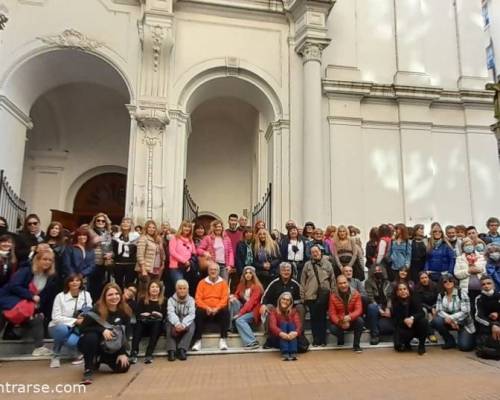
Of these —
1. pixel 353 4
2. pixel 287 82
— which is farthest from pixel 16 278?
pixel 353 4

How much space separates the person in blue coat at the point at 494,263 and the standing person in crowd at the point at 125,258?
583cm

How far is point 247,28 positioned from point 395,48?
4792 millimetres

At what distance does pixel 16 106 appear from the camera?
34.8ft

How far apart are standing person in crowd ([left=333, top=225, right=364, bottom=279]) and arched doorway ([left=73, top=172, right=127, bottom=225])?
28.0ft

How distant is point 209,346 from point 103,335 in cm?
204

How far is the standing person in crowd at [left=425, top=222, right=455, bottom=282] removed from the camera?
7367 millimetres

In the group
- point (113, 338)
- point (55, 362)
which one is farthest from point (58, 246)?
point (113, 338)

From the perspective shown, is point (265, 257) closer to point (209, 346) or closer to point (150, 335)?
point (209, 346)

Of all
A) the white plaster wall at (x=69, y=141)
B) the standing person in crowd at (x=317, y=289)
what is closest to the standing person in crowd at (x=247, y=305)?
the standing person in crowd at (x=317, y=289)

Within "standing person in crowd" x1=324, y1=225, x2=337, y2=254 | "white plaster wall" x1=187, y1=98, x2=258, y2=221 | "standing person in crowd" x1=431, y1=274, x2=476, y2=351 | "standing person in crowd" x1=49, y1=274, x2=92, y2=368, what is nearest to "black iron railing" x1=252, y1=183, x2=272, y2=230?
"white plaster wall" x1=187, y1=98, x2=258, y2=221

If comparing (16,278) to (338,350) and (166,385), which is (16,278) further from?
(338,350)

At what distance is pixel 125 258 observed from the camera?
22.3 ft

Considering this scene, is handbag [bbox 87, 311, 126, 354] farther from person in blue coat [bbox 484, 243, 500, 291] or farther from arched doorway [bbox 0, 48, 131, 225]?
arched doorway [bbox 0, 48, 131, 225]

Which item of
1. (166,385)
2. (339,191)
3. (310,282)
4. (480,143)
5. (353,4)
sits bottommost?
(166,385)
